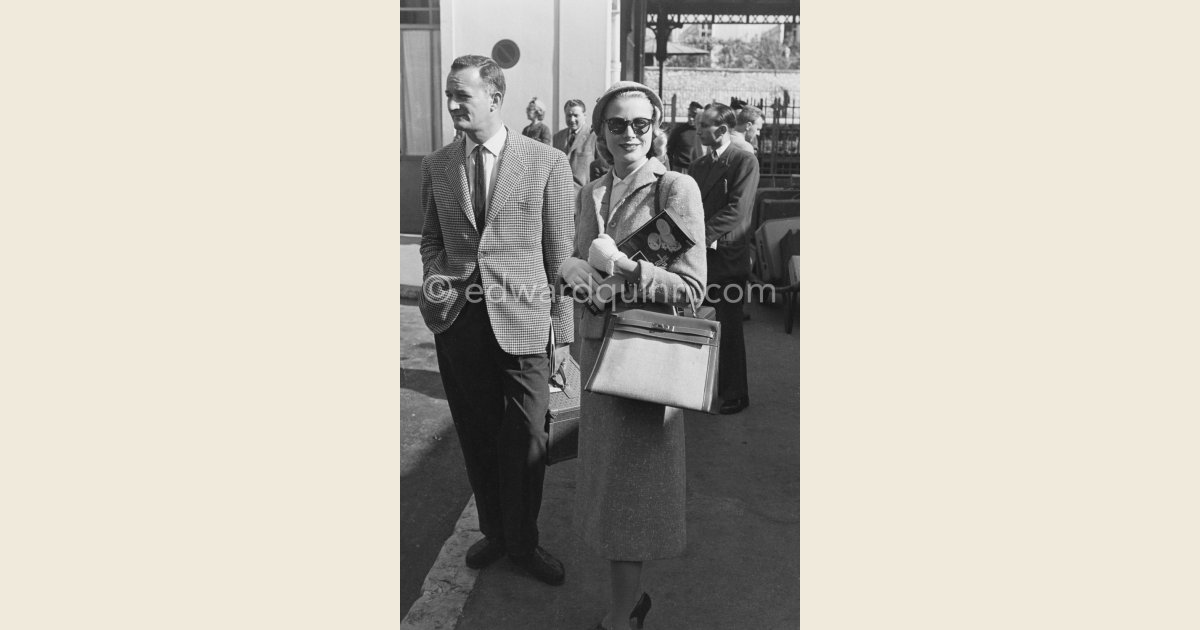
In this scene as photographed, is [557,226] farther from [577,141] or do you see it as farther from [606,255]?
[577,141]

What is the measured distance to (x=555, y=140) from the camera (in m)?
6.16

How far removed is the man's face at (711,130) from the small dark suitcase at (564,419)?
2.10m

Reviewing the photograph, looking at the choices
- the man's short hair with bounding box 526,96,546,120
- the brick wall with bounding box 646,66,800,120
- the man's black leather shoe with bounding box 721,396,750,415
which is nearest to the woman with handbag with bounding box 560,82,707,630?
the man's black leather shoe with bounding box 721,396,750,415

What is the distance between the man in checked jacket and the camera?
11.4ft

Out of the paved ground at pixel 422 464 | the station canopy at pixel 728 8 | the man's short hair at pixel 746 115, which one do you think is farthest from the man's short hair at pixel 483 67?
the station canopy at pixel 728 8

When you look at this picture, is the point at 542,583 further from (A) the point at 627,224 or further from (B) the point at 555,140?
(B) the point at 555,140

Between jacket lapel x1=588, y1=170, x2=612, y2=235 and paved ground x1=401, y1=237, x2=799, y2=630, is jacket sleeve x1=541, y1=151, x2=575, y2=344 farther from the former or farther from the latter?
paved ground x1=401, y1=237, x2=799, y2=630

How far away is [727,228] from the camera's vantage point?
5172 millimetres

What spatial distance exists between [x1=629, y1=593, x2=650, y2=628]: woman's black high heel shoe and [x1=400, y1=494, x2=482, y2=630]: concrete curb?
0.66m

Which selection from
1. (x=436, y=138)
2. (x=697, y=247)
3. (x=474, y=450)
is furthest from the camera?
(x=436, y=138)

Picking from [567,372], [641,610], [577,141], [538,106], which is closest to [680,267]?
[567,372]

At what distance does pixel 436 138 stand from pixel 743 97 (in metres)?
18.2

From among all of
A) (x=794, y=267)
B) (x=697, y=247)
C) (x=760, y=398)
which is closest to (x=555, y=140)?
(x=794, y=267)

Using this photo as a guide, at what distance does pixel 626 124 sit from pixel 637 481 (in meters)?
1.19
